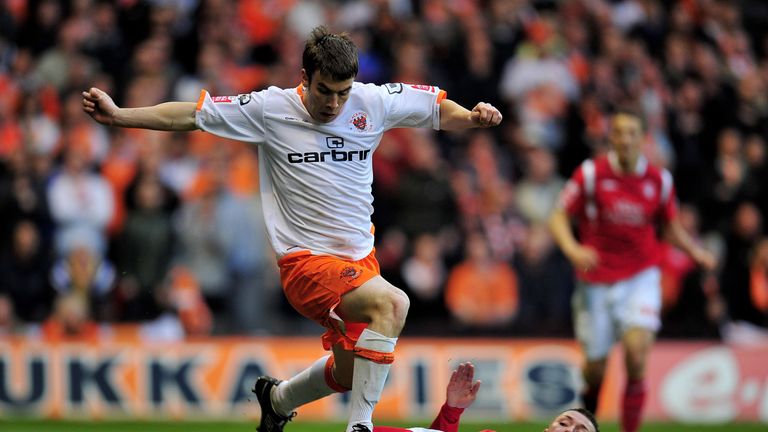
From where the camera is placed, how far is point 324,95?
320 inches

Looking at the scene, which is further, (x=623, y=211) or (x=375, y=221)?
(x=375, y=221)

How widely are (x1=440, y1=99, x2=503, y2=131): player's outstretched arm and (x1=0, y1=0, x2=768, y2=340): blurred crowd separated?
6.40 metres

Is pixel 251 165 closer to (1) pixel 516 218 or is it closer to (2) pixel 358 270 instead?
(1) pixel 516 218

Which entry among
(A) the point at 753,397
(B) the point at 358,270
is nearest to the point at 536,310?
(A) the point at 753,397

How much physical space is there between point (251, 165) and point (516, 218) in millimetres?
A: 3270

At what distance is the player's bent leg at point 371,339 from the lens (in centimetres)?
818

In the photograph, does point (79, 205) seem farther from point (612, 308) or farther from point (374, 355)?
point (374, 355)

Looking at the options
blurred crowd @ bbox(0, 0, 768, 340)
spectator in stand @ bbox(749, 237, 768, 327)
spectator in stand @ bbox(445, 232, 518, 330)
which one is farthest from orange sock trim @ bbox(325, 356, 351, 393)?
spectator in stand @ bbox(749, 237, 768, 327)

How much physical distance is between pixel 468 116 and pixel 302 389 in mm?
2290

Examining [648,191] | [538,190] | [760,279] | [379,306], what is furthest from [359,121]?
[760,279]

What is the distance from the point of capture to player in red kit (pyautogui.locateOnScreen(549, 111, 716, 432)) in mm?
11344

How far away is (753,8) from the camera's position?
20.9 metres

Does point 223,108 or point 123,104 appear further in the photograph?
point 123,104

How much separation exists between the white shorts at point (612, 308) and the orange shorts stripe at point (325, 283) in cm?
339
